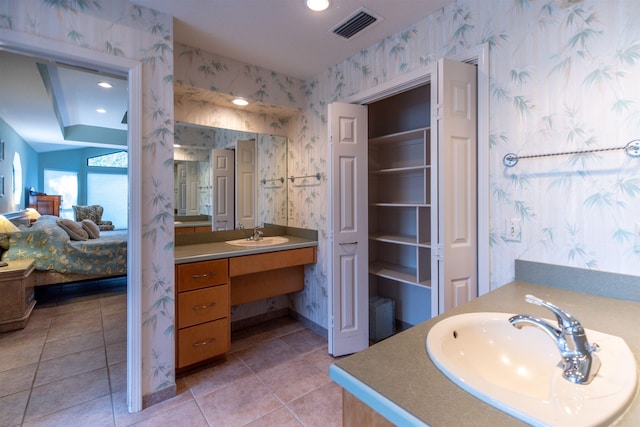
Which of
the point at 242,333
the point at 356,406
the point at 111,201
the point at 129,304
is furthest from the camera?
the point at 111,201

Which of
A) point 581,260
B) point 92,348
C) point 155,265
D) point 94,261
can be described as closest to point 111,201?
point 94,261

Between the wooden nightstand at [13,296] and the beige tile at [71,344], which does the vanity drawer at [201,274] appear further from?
the wooden nightstand at [13,296]

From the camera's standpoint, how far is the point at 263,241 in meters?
2.83

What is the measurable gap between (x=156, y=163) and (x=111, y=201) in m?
4.59

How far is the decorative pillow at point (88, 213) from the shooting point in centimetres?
500

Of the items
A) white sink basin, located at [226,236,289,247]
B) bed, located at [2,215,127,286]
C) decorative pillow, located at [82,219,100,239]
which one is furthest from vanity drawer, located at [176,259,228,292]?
decorative pillow, located at [82,219,100,239]

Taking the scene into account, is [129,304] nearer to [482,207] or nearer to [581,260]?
[482,207]

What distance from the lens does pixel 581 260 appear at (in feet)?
4.33

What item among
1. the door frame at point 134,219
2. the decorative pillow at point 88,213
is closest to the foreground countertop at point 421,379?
the door frame at point 134,219

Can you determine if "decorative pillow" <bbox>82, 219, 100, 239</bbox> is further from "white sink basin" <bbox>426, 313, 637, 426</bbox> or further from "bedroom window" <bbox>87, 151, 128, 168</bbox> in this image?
"white sink basin" <bbox>426, 313, 637, 426</bbox>

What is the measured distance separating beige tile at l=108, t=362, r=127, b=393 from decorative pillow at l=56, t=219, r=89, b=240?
2.31m

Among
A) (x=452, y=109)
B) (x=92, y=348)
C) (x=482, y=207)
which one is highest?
(x=452, y=109)

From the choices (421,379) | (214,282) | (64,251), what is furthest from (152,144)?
(64,251)

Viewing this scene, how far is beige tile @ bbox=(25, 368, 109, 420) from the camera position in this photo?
70.4 inches
